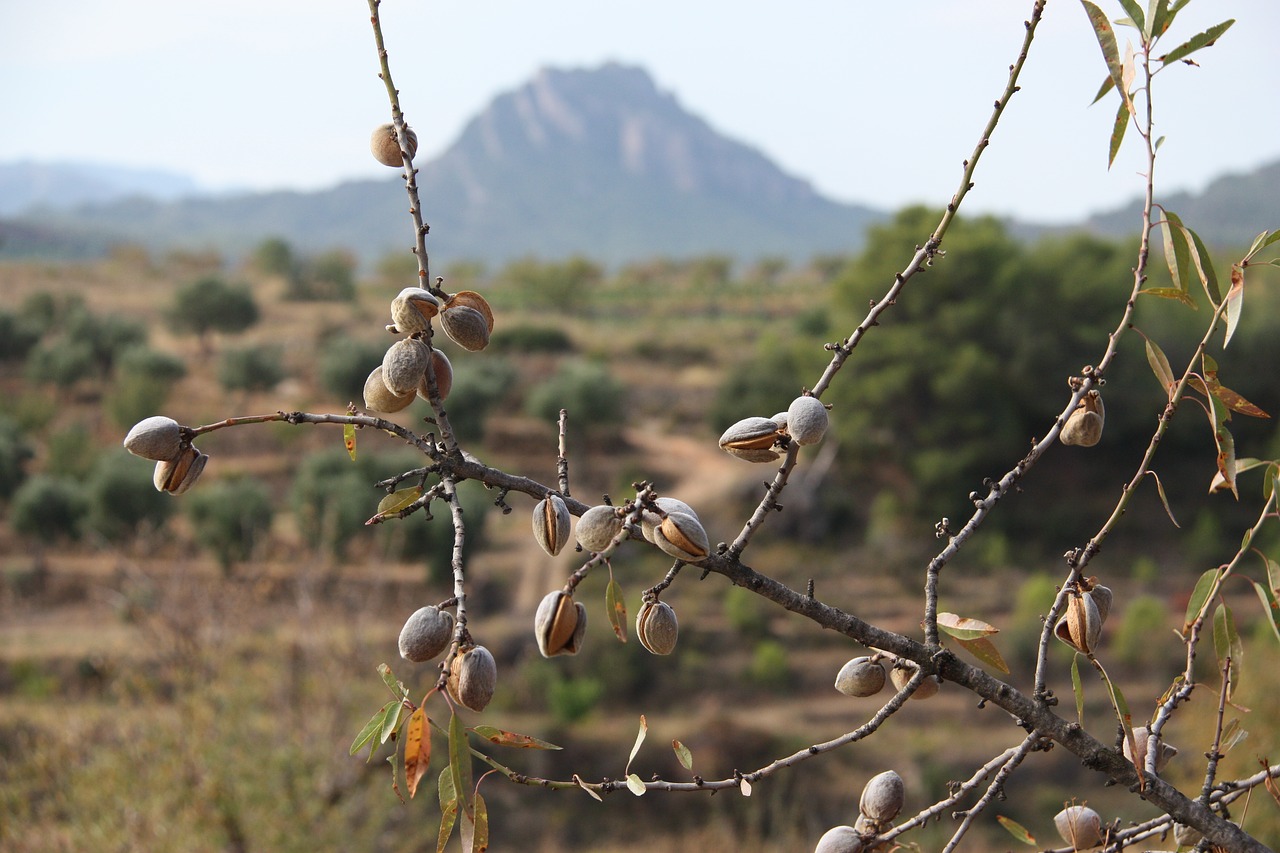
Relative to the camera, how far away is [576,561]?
12.0 m

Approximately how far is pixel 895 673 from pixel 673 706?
10.3 meters

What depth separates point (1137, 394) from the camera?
15750mm

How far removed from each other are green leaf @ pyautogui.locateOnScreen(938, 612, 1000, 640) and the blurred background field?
122 inches

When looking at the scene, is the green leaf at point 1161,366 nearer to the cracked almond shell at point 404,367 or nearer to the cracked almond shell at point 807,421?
the cracked almond shell at point 807,421

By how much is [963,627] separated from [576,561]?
11357 millimetres

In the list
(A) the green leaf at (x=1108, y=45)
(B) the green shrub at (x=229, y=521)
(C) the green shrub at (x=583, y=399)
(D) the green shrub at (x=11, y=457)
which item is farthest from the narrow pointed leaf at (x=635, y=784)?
(C) the green shrub at (x=583, y=399)

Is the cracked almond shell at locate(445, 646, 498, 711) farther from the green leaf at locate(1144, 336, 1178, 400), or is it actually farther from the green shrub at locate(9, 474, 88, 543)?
the green shrub at locate(9, 474, 88, 543)

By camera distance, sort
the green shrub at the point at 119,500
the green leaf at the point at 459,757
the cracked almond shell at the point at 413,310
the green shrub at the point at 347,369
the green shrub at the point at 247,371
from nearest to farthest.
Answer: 1. the green leaf at the point at 459,757
2. the cracked almond shell at the point at 413,310
3. the green shrub at the point at 119,500
4. the green shrub at the point at 347,369
5. the green shrub at the point at 247,371

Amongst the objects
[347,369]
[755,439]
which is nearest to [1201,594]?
[755,439]

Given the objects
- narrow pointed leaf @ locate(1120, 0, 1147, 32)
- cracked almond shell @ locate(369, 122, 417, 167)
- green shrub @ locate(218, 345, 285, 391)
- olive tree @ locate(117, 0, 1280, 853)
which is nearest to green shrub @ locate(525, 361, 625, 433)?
green shrub @ locate(218, 345, 285, 391)

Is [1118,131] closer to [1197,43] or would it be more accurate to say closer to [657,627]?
[1197,43]

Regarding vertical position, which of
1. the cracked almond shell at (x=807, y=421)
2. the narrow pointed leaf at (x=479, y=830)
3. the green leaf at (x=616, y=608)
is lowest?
the narrow pointed leaf at (x=479, y=830)

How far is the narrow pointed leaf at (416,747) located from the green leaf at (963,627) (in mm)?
435

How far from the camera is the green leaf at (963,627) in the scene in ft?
2.68
